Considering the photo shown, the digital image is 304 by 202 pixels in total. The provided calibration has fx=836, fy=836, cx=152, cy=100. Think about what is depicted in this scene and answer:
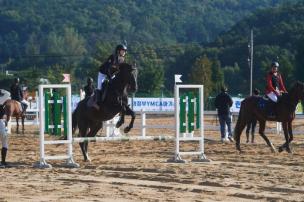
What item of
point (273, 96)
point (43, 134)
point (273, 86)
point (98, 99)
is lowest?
point (43, 134)

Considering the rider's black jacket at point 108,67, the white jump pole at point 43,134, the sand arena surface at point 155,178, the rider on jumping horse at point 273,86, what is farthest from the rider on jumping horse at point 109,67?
the rider on jumping horse at point 273,86

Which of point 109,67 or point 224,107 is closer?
point 109,67

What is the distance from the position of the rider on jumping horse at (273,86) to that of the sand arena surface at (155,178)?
1848mm

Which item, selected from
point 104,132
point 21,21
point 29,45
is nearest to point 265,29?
point 29,45

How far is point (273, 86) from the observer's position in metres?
24.2

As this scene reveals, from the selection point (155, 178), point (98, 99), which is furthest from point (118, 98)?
point (155, 178)

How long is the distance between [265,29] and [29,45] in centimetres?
6295

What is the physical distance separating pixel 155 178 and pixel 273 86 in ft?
31.3

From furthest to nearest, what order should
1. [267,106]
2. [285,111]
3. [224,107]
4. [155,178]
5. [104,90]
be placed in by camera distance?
[224,107]
[267,106]
[285,111]
[104,90]
[155,178]

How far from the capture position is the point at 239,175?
15.9m

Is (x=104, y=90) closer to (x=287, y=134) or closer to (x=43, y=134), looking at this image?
(x=43, y=134)

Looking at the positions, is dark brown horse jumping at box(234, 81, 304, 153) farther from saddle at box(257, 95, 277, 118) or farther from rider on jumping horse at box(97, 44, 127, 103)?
rider on jumping horse at box(97, 44, 127, 103)

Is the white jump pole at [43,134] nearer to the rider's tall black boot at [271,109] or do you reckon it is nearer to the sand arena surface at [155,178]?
the sand arena surface at [155,178]

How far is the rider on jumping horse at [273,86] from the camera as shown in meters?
23.9
